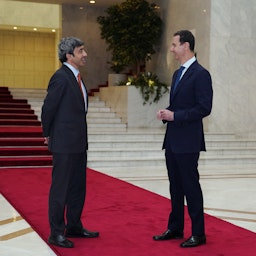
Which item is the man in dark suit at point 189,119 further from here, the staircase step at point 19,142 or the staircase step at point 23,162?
the staircase step at point 19,142

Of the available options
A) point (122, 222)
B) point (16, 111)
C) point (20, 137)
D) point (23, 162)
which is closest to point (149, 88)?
point (16, 111)

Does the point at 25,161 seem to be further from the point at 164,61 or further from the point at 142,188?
the point at 164,61

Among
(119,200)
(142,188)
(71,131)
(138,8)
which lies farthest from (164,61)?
(71,131)

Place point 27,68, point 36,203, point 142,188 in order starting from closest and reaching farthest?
point 36,203 → point 142,188 → point 27,68

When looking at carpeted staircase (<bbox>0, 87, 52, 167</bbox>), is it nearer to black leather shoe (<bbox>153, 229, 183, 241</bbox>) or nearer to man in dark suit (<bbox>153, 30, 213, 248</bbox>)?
black leather shoe (<bbox>153, 229, 183, 241</bbox>)

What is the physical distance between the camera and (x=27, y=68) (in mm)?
19984

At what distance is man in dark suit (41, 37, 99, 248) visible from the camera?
341 centimetres

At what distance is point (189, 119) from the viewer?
132 inches

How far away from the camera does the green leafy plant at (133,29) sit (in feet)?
42.8

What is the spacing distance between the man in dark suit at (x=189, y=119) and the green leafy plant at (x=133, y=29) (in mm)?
9658

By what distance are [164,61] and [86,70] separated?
3.12m

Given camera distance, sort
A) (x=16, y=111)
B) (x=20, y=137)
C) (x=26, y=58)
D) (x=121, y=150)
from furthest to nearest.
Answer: (x=26, y=58)
(x=16, y=111)
(x=20, y=137)
(x=121, y=150)

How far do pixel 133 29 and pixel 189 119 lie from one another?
10050 mm

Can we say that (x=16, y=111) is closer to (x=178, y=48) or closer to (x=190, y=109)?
(x=178, y=48)
